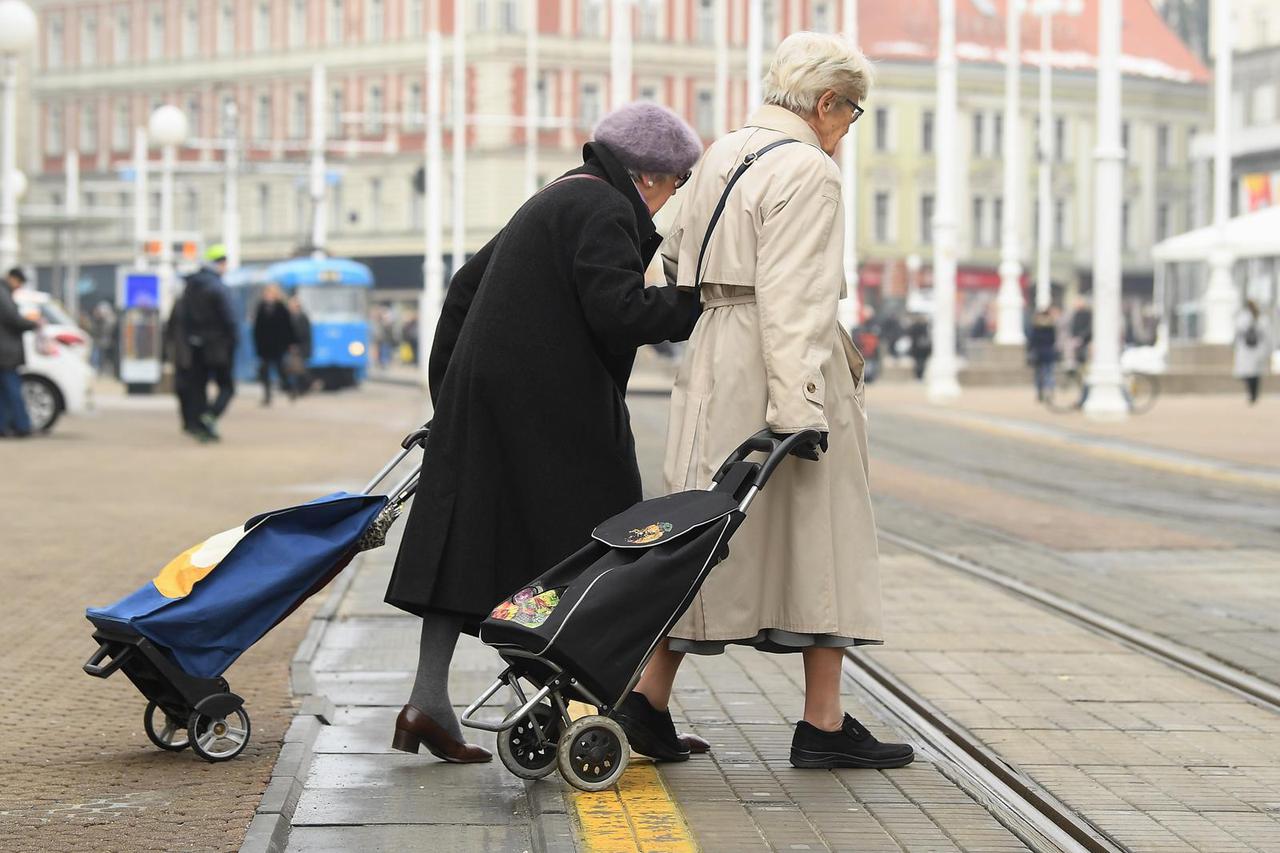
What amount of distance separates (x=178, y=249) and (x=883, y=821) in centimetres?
3620

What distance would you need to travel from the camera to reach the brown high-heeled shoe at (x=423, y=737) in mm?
5730

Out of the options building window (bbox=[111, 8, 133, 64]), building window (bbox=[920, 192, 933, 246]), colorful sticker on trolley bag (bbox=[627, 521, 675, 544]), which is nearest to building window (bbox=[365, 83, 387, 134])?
building window (bbox=[111, 8, 133, 64])

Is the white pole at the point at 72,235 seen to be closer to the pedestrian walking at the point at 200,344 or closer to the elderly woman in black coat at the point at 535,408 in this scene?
the pedestrian walking at the point at 200,344

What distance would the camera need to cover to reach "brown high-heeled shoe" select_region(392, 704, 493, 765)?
573 cm

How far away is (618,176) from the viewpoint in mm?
5680

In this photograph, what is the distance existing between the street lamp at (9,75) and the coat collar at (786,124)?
64.2 ft

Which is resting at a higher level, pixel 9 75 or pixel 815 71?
pixel 9 75

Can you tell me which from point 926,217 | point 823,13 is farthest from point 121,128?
point 926,217

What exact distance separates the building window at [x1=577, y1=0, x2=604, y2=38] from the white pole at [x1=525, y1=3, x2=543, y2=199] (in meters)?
2.14

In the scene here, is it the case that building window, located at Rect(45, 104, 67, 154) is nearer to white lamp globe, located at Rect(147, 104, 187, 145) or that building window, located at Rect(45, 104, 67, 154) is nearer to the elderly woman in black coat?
white lamp globe, located at Rect(147, 104, 187, 145)

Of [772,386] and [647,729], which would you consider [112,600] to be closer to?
[647,729]

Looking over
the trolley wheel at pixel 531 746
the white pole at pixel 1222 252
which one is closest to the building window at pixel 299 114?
the white pole at pixel 1222 252

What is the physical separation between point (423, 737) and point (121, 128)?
86316 mm

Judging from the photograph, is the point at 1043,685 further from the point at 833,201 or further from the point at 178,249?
the point at 178,249
